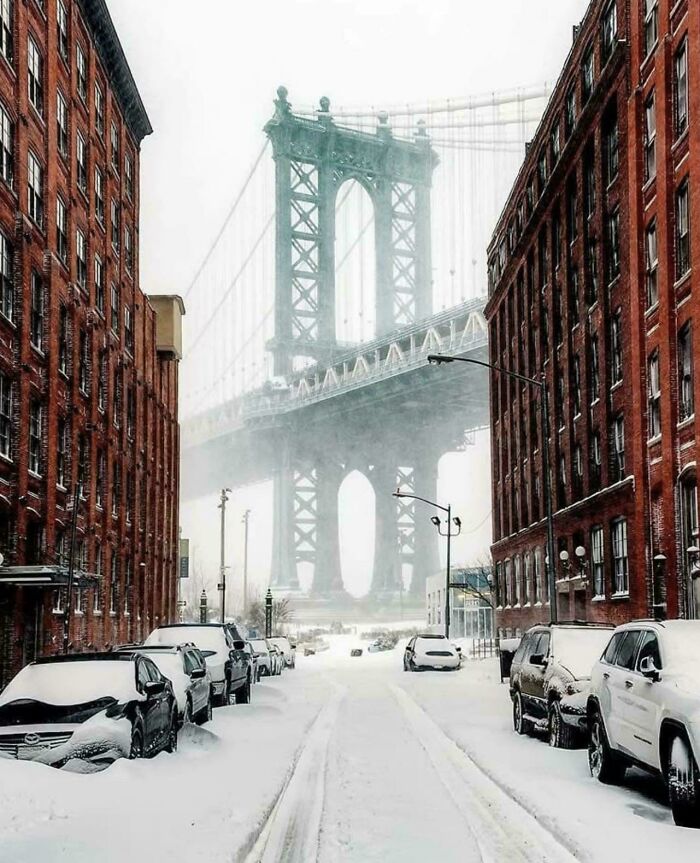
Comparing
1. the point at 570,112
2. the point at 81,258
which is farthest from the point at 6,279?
the point at 570,112

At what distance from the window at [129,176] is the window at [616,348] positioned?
22.4 m

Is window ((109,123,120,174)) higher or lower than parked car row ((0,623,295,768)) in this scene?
higher

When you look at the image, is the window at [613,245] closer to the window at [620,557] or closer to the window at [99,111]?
the window at [620,557]

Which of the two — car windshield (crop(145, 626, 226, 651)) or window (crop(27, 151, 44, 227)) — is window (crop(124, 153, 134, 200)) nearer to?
window (crop(27, 151, 44, 227))

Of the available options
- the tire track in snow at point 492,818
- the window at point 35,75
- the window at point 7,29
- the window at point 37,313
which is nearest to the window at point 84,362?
the window at point 37,313

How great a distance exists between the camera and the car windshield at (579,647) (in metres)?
16.7

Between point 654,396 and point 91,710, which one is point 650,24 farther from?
point 91,710

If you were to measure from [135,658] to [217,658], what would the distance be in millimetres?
10202

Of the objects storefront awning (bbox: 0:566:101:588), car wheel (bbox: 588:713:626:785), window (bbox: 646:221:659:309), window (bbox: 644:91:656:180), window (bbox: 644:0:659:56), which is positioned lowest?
car wheel (bbox: 588:713:626:785)

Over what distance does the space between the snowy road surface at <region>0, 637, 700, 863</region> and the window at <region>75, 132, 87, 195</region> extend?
1112 inches

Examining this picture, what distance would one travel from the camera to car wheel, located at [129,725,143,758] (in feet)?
43.0

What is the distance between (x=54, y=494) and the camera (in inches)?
1401

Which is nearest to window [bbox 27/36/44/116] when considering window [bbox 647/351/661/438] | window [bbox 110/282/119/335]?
window [bbox 110/282/119/335]

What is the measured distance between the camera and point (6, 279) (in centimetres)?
3197
